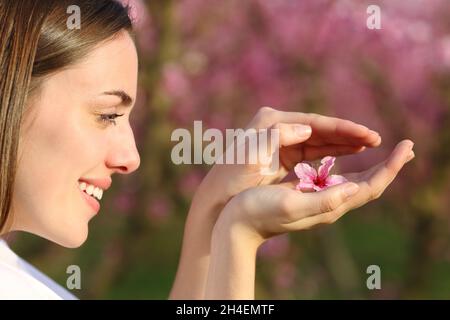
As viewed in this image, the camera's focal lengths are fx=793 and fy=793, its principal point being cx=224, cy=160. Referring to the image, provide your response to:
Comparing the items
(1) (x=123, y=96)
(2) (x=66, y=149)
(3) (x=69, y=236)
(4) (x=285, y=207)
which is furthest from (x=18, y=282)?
(4) (x=285, y=207)

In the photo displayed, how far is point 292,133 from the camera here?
158cm

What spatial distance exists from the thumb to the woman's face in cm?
35

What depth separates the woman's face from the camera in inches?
62.6

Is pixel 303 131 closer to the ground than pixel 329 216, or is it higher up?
higher up

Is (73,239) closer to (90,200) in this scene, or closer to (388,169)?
(90,200)

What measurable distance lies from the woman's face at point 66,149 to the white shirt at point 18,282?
3.9 inches

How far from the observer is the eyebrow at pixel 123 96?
1.64 m

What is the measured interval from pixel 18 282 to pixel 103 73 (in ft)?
1.51

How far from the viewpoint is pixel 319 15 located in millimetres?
4789

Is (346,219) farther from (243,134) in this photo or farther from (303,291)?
(243,134)

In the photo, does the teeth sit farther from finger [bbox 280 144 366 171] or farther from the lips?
finger [bbox 280 144 366 171]

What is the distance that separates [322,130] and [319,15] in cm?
327

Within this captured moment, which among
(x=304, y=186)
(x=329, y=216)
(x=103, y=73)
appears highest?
(x=103, y=73)
